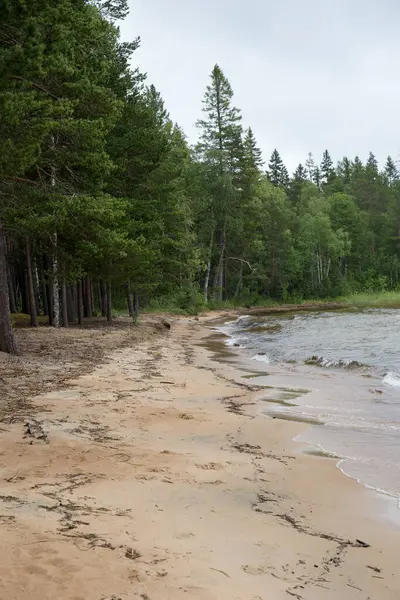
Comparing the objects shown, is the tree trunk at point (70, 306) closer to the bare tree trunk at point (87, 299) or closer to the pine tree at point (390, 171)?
the bare tree trunk at point (87, 299)

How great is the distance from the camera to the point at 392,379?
11422 millimetres

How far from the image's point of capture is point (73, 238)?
50.5 feet

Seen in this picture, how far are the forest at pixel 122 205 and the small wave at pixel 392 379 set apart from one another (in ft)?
26.1

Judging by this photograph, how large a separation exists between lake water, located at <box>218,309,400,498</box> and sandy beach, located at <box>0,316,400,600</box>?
50cm

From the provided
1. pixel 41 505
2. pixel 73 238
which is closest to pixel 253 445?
pixel 41 505

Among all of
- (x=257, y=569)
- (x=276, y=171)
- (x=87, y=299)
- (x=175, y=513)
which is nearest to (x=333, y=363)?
(x=175, y=513)

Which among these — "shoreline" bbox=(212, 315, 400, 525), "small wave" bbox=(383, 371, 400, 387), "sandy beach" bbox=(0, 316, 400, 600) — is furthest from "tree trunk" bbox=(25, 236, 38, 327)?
"small wave" bbox=(383, 371, 400, 387)

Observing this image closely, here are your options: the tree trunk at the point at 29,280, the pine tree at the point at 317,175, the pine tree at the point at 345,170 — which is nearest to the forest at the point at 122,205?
the tree trunk at the point at 29,280

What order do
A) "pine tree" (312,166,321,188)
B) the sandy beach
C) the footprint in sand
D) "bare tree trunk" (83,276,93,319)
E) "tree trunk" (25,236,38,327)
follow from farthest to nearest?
"pine tree" (312,166,321,188)
"bare tree trunk" (83,276,93,319)
"tree trunk" (25,236,38,327)
the footprint in sand
the sandy beach

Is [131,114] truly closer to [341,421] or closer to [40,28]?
[40,28]

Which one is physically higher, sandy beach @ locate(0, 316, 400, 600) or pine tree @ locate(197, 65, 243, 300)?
pine tree @ locate(197, 65, 243, 300)

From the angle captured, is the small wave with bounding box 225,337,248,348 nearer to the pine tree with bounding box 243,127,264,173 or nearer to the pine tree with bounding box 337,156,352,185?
the pine tree with bounding box 243,127,264,173

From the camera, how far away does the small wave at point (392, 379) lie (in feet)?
36.2

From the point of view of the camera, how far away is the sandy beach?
288 cm
